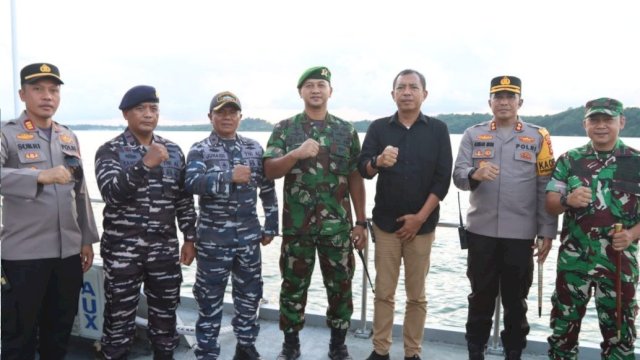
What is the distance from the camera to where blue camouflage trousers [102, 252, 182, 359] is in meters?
2.83

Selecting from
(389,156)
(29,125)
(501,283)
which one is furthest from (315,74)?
(501,283)

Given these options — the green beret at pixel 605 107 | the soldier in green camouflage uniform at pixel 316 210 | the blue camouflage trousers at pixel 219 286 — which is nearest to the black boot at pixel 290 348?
the soldier in green camouflage uniform at pixel 316 210

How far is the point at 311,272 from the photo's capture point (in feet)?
10.9

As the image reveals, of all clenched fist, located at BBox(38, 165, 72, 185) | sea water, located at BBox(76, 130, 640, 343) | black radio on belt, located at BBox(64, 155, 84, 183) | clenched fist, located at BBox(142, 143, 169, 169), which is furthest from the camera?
sea water, located at BBox(76, 130, 640, 343)

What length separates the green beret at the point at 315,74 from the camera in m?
3.29

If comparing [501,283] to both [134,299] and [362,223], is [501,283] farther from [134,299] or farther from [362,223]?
[134,299]

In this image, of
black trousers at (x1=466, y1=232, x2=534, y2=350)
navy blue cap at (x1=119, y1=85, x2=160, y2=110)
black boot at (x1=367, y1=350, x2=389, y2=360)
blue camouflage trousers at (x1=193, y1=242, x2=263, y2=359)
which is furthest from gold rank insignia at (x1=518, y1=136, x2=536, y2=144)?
navy blue cap at (x1=119, y1=85, x2=160, y2=110)

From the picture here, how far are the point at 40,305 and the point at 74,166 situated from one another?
82 cm

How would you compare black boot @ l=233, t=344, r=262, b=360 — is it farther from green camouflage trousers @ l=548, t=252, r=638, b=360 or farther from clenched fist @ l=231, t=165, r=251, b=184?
green camouflage trousers @ l=548, t=252, r=638, b=360

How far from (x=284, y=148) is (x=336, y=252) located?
2.57ft

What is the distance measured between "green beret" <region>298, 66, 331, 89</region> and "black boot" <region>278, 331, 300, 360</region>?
5.67ft

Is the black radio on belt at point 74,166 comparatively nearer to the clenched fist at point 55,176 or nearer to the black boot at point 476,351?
the clenched fist at point 55,176

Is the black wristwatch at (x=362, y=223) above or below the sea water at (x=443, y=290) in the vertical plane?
above

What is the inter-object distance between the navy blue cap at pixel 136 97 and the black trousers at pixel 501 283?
2214 millimetres
